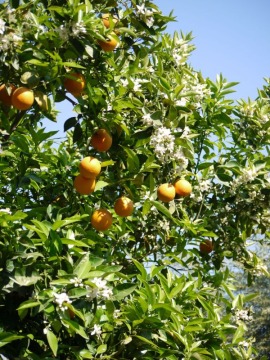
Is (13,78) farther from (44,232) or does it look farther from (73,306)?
(73,306)

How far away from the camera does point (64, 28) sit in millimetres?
2404

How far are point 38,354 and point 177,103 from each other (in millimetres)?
1596

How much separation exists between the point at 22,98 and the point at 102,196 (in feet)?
2.62

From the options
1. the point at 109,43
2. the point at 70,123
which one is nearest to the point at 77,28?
the point at 109,43

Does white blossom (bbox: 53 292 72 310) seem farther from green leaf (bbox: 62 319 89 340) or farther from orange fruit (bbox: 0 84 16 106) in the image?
orange fruit (bbox: 0 84 16 106)

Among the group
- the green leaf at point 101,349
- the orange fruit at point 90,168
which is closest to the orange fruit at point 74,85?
the orange fruit at point 90,168

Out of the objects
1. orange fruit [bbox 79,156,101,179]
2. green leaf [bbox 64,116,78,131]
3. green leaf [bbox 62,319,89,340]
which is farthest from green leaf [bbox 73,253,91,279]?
green leaf [bbox 64,116,78,131]

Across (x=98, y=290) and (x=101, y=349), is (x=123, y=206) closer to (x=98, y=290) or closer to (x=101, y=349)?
(x=98, y=290)

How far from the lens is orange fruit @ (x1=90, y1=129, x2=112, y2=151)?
2576 mm

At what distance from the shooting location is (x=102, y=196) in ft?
9.34

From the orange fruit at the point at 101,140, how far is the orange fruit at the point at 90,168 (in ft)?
0.38

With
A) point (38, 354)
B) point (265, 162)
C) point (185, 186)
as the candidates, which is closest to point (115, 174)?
point (185, 186)

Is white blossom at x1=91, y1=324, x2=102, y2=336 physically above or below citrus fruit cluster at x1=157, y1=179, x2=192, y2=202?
below

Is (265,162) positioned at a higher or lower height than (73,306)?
higher
